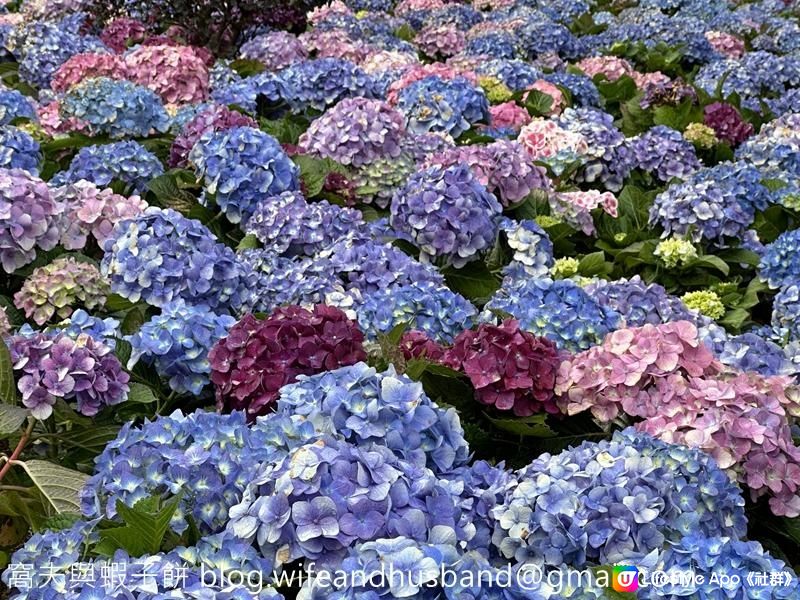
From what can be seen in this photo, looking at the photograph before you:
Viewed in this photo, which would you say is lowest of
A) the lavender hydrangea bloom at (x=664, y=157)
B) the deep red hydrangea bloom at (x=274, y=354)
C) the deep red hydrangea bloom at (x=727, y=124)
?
the deep red hydrangea bloom at (x=727, y=124)

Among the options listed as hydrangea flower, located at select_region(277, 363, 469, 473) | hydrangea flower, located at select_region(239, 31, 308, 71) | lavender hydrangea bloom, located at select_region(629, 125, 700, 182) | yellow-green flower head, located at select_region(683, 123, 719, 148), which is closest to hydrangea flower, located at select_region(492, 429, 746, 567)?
hydrangea flower, located at select_region(277, 363, 469, 473)

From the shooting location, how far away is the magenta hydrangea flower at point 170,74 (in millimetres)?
5820

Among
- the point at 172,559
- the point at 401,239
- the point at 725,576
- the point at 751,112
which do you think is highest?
the point at 172,559

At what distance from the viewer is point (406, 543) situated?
1685 mm

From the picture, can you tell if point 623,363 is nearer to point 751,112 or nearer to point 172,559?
point 172,559

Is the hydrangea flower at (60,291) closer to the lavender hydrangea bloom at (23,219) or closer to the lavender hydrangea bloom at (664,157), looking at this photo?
the lavender hydrangea bloom at (23,219)

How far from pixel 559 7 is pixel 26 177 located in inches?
288

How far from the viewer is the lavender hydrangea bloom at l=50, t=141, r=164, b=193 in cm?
415

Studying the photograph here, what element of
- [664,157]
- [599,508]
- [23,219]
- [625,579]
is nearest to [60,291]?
[23,219]

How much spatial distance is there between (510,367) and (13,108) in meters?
3.50

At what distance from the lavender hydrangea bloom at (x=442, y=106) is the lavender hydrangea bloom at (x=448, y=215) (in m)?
1.37

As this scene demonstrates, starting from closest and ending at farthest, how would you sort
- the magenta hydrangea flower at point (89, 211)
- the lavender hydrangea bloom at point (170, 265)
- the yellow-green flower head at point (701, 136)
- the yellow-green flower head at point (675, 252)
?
the lavender hydrangea bloom at point (170, 265) → the magenta hydrangea flower at point (89, 211) → the yellow-green flower head at point (675, 252) → the yellow-green flower head at point (701, 136)

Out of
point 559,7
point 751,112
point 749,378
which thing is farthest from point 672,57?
point 749,378

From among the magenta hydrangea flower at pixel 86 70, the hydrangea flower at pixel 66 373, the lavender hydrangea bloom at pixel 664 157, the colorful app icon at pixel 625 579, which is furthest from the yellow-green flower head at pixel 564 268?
the magenta hydrangea flower at pixel 86 70
